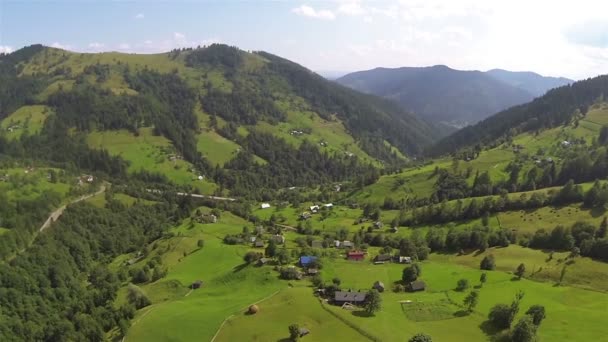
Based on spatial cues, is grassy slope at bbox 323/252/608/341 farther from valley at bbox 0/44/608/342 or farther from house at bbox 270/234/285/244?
house at bbox 270/234/285/244

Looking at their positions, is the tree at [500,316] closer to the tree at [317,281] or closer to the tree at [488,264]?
the tree at [488,264]

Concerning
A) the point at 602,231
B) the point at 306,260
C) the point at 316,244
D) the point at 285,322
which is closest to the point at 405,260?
the point at 306,260

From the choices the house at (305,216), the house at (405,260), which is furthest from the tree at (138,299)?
the house at (305,216)

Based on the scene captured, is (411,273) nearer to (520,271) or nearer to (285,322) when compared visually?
(520,271)

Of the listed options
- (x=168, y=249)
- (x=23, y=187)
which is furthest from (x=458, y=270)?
(x=23, y=187)

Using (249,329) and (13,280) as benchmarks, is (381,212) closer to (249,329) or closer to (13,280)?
(249,329)
